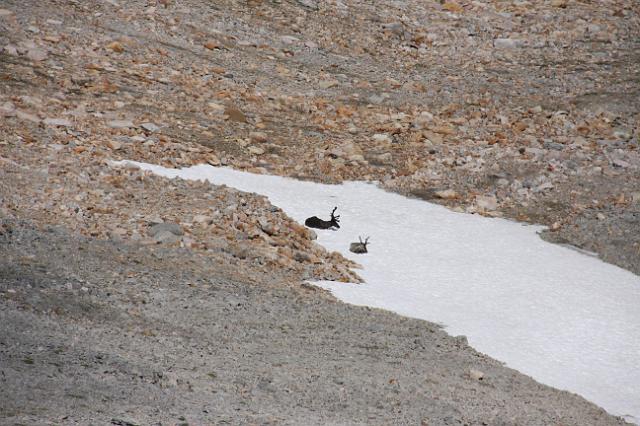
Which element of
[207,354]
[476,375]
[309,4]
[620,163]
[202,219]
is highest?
[309,4]

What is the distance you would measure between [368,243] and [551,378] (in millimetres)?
5342

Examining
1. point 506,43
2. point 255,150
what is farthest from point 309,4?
point 255,150

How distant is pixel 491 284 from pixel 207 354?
7333 mm

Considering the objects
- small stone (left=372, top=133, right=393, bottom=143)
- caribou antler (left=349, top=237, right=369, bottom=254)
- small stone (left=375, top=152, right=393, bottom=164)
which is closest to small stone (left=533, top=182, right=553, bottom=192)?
small stone (left=375, top=152, right=393, bottom=164)

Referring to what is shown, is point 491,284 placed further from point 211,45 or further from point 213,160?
point 211,45

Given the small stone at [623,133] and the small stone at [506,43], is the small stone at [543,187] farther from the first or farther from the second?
the small stone at [506,43]

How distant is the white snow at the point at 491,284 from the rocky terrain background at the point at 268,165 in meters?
0.69

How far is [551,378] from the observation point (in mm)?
12000

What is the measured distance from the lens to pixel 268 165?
19.8 meters

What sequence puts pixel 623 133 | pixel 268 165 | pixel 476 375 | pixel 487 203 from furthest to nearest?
pixel 623 133 < pixel 268 165 < pixel 487 203 < pixel 476 375

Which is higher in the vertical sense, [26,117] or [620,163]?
[620,163]

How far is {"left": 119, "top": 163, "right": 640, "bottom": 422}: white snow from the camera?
12.6 metres

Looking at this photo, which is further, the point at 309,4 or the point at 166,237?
the point at 309,4

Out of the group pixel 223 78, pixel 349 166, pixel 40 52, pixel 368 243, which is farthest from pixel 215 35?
pixel 368 243
